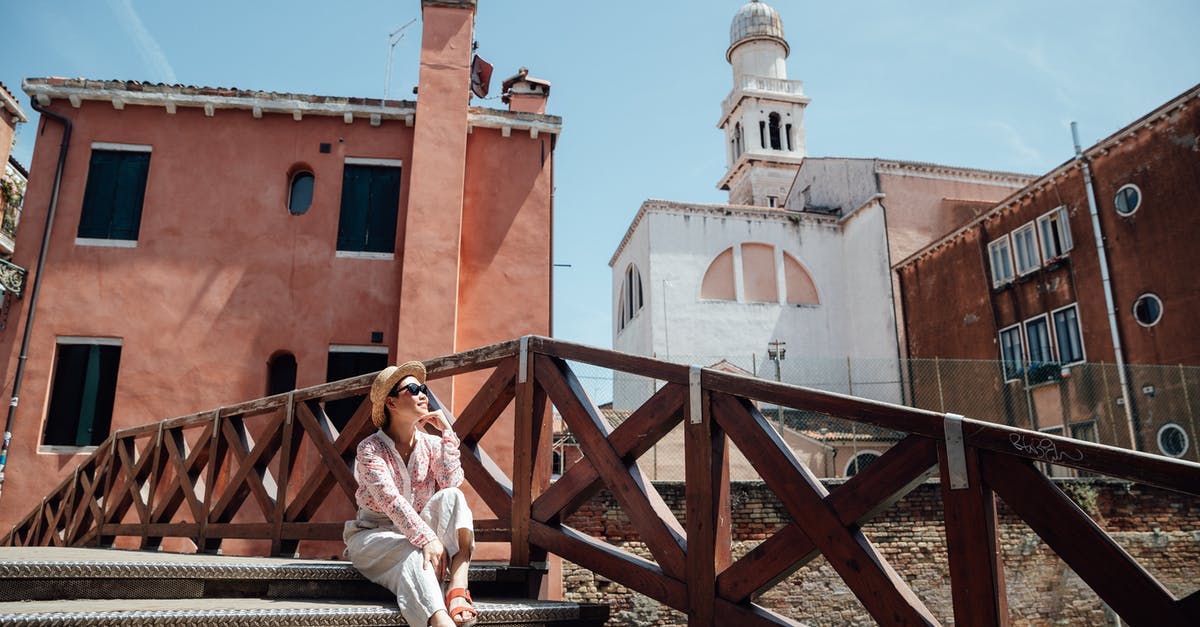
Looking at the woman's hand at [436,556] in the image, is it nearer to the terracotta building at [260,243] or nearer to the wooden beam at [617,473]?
the wooden beam at [617,473]

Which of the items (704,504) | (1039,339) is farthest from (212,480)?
(1039,339)

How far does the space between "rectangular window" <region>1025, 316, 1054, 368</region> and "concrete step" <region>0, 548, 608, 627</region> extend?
62.1 feet

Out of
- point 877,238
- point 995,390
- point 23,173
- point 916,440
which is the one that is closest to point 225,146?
point 23,173

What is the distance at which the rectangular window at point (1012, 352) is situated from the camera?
18500mm

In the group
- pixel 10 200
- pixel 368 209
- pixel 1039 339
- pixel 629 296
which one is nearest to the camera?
pixel 368 209

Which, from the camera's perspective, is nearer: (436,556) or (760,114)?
(436,556)

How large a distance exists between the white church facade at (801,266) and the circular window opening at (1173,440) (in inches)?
321

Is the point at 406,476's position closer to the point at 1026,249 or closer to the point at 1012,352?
the point at 1012,352

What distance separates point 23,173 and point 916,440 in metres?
20.0

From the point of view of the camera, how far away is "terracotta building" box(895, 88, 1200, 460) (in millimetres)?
15203

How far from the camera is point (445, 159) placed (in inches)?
416

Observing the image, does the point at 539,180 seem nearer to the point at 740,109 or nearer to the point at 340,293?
the point at 340,293

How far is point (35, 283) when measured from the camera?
32.8 ft

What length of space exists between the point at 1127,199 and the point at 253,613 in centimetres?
1970
